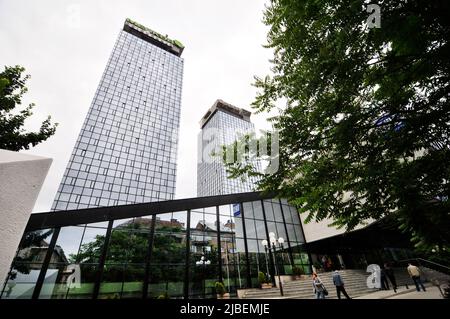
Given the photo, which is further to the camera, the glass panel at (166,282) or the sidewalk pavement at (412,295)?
the glass panel at (166,282)

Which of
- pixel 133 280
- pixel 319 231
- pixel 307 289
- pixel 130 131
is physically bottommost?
pixel 307 289

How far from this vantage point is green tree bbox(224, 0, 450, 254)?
210 centimetres

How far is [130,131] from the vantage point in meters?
61.3

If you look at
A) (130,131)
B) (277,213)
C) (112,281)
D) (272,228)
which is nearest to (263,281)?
(272,228)

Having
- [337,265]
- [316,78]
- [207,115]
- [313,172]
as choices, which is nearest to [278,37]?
[316,78]

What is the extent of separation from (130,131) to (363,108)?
215ft

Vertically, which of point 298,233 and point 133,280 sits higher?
point 298,233

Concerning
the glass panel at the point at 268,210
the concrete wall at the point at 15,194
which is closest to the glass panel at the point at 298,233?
the glass panel at the point at 268,210

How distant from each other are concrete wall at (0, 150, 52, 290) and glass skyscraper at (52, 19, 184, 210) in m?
54.1

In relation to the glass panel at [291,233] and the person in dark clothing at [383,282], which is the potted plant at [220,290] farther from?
the person in dark clothing at [383,282]

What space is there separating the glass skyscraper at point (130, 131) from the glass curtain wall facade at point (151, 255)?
133ft

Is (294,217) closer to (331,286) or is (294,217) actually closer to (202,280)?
(331,286)

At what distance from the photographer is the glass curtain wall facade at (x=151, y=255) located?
Result: 1140 cm
